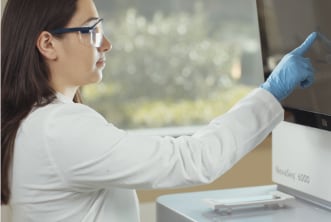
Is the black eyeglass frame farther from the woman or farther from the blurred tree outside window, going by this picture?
the blurred tree outside window

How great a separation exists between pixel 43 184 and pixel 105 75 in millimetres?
1132

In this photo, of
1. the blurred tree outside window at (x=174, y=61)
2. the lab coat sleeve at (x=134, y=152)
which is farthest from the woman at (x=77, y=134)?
the blurred tree outside window at (x=174, y=61)

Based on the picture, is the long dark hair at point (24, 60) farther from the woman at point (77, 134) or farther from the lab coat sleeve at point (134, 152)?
the lab coat sleeve at point (134, 152)

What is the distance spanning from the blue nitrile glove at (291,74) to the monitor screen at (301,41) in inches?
1.1

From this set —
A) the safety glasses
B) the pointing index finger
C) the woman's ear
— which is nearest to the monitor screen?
the pointing index finger

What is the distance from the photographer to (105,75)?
252 centimetres

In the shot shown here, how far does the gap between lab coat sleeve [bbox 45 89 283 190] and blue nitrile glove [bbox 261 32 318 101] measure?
97 mm

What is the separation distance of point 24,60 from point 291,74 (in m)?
0.58

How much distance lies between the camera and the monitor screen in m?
1.51

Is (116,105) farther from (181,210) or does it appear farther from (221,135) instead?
(221,135)

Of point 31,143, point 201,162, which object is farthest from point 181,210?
point 31,143

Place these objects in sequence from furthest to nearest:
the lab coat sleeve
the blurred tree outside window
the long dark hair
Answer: the blurred tree outside window
the long dark hair
the lab coat sleeve

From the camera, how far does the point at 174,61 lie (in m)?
2.60

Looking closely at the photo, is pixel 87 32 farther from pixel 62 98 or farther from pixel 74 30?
pixel 62 98
